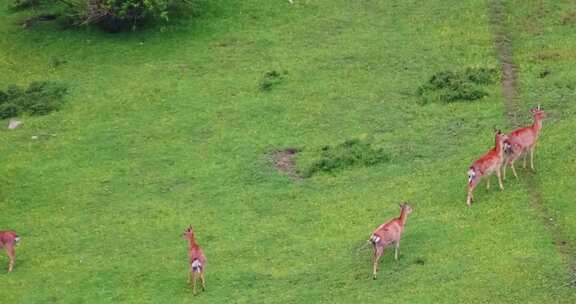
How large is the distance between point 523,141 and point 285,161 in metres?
6.49

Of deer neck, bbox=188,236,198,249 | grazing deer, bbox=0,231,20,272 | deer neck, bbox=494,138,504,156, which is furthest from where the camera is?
deer neck, bbox=494,138,504,156

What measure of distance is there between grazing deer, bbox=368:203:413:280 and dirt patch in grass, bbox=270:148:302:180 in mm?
5260

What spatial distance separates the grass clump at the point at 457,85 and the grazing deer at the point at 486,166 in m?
5.45

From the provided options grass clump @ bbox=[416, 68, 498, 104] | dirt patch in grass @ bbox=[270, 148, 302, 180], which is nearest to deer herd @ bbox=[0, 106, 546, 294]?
grass clump @ bbox=[416, 68, 498, 104]

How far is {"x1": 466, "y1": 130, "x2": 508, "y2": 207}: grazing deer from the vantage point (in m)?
27.8

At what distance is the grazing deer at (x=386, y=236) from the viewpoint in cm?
2541

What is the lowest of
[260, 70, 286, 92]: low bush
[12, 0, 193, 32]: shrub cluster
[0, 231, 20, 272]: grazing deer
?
[0, 231, 20, 272]: grazing deer

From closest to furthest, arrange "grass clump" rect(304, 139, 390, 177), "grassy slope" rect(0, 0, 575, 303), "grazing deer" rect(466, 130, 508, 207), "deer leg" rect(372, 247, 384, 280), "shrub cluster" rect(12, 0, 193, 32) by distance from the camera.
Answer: "deer leg" rect(372, 247, 384, 280) → "grassy slope" rect(0, 0, 575, 303) → "grazing deer" rect(466, 130, 508, 207) → "grass clump" rect(304, 139, 390, 177) → "shrub cluster" rect(12, 0, 193, 32)

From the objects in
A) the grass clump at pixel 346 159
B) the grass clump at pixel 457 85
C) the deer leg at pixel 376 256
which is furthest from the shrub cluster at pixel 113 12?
the deer leg at pixel 376 256

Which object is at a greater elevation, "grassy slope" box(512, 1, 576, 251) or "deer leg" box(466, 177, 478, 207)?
"grassy slope" box(512, 1, 576, 251)

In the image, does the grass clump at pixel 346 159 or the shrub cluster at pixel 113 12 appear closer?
the grass clump at pixel 346 159

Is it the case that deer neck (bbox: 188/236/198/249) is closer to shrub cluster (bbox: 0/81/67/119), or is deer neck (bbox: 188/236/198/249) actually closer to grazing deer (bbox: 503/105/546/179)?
grazing deer (bbox: 503/105/546/179)

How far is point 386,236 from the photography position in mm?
25578

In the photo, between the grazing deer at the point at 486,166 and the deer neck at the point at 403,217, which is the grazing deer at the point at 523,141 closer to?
the grazing deer at the point at 486,166
